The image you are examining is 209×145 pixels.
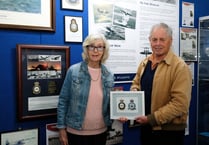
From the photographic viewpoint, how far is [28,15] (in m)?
2.25

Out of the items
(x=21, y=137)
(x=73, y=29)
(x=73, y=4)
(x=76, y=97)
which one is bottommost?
(x=21, y=137)

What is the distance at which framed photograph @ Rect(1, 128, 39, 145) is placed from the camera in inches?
87.0

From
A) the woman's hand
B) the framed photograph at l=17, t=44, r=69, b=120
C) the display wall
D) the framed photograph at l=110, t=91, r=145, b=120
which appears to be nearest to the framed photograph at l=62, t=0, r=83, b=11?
the display wall

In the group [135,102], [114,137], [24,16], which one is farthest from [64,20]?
[114,137]

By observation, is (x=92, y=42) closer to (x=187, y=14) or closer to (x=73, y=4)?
(x=73, y=4)

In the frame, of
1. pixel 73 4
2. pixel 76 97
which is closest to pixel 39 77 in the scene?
pixel 76 97

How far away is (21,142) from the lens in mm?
2279

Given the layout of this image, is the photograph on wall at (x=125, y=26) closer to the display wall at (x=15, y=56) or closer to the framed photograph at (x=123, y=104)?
the display wall at (x=15, y=56)

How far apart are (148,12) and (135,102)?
4.26 feet

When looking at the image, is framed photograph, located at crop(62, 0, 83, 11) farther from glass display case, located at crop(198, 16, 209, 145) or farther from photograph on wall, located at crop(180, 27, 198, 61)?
glass display case, located at crop(198, 16, 209, 145)

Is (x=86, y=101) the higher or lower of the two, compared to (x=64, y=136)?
higher

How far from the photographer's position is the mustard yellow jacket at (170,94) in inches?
78.0

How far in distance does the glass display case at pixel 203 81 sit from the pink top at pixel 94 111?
6.14 feet

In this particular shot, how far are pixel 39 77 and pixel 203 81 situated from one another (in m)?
2.23
